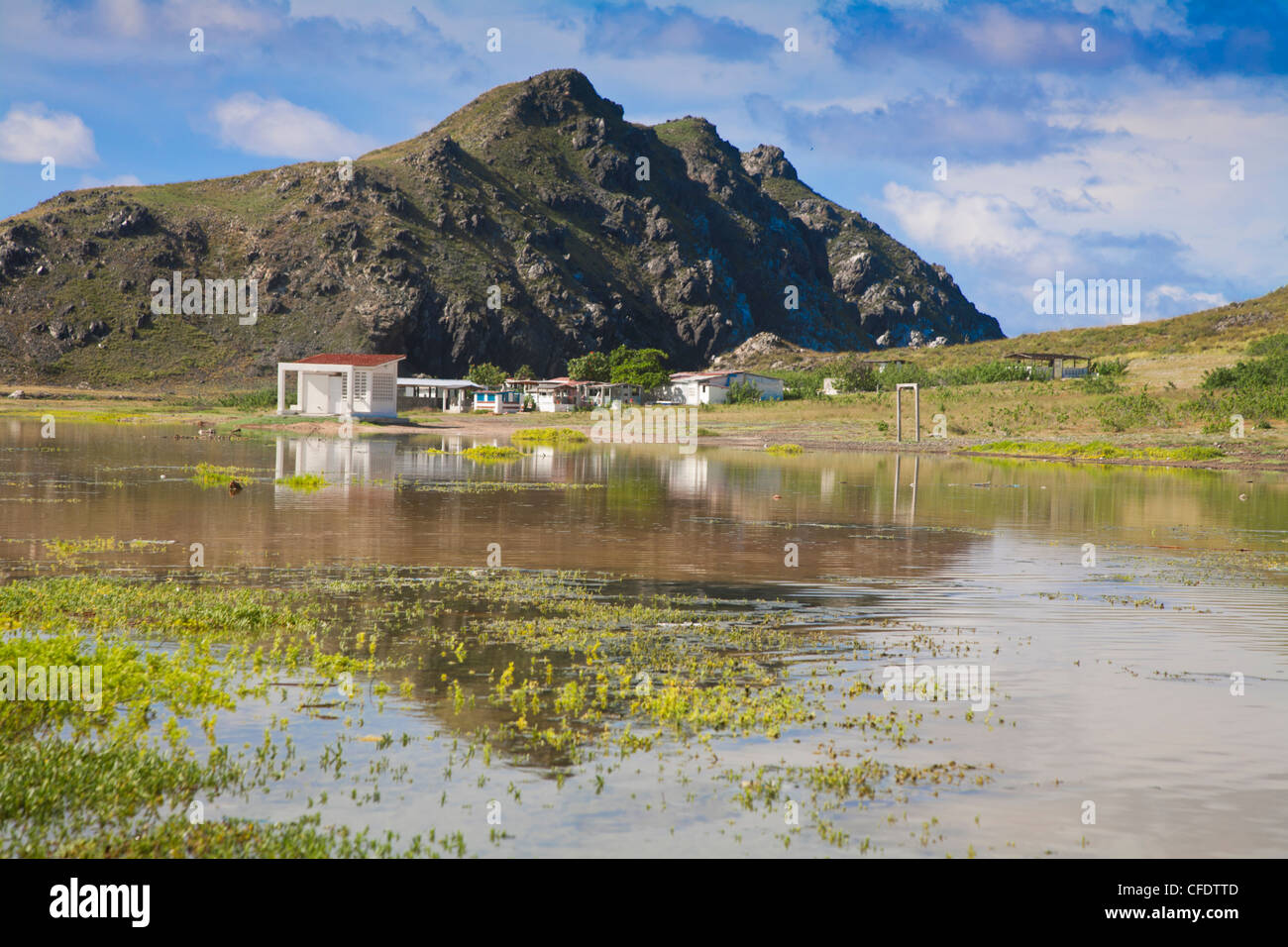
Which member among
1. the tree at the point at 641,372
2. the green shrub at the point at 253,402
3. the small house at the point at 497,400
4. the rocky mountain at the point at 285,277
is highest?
the rocky mountain at the point at 285,277

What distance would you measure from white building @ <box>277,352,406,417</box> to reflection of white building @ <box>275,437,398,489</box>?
1590cm

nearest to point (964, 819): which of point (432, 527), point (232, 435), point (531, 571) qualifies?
point (531, 571)

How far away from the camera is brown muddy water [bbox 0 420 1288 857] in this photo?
7820 millimetres

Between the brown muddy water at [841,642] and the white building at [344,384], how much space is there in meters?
45.0

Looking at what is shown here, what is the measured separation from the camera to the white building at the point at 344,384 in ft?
276

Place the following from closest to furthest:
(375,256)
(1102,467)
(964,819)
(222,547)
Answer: (964,819), (222,547), (1102,467), (375,256)

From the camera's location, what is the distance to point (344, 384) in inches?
3349

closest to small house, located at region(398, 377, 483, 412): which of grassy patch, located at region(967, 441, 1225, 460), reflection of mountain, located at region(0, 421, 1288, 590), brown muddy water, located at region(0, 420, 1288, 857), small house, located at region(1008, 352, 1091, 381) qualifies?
small house, located at region(1008, 352, 1091, 381)

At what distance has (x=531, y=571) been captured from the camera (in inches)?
742

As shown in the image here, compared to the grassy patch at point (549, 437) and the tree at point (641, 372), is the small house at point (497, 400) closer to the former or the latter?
the tree at point (641, 372)

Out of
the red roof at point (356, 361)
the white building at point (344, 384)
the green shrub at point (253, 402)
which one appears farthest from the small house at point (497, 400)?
the red roof at point (356, 361)

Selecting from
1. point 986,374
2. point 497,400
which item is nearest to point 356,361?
point 497,400
